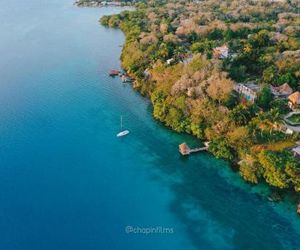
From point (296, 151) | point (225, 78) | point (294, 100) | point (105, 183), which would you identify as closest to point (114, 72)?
point (225, 78)

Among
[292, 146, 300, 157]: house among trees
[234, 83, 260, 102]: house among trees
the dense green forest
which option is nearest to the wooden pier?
the dense green forest

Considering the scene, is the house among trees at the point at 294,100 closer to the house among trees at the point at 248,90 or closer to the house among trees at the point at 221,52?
the house among trees at the point at 248,90

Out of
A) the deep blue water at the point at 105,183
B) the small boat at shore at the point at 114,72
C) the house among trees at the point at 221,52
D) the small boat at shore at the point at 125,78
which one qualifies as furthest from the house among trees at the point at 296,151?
the small boat at shore at the point at 114,72

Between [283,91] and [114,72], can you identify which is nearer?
[283,91]

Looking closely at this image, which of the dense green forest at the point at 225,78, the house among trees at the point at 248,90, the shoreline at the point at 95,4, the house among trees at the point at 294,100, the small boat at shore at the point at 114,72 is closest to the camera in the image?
the dense green forest at the point at 225,78

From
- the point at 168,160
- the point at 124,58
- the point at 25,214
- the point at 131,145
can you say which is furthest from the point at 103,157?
the point at 124,58

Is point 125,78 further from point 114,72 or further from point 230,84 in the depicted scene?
point 230,84

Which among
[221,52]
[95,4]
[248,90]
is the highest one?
[95,4]
